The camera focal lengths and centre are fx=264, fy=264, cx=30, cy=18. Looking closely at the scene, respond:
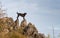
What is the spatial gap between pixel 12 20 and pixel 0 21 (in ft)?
8.22

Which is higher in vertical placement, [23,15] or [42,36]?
[23,15]

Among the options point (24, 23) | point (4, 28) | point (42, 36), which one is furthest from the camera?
point (24, 23)

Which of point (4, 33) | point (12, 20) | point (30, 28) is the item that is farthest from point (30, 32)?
point (12, 20)

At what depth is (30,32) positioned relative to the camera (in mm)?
35219

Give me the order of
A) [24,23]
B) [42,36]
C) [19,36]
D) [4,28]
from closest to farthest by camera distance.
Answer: [19,36]
[42,36]
[4,28]
[24,23]

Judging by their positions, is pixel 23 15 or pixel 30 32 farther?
pixel 23 15

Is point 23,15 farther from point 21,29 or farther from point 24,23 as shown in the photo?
point 21,29

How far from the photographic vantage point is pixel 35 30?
35.3 metres

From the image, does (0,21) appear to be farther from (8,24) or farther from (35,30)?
(35,30)

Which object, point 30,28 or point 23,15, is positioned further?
point 23,15

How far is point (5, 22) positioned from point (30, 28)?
4.90 m

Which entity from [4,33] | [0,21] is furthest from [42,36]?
[0,21]

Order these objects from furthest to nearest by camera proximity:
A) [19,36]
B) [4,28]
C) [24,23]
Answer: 1. [24,23]
2. [4,28]
3. [19,36]

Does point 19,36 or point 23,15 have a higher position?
point 23,15
